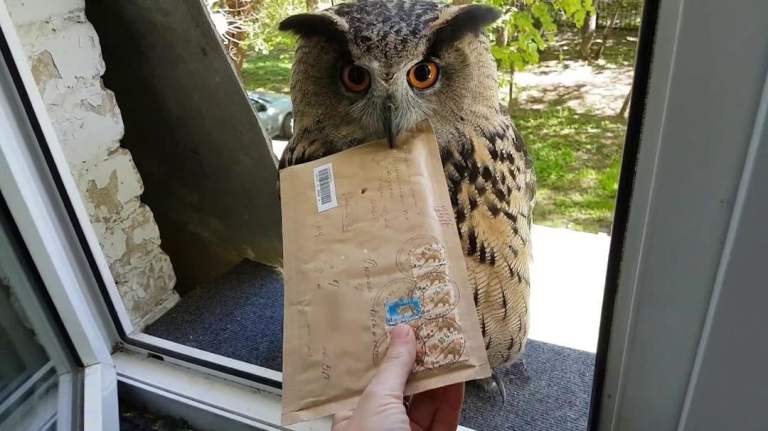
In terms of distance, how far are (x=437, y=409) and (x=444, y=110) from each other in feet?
1.41

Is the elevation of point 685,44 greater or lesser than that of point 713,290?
greater

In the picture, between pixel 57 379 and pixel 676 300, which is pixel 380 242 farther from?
pixel 57 379

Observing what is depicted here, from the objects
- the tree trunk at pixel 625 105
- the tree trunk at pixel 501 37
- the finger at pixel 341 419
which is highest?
the tree trunk at pixel 501 37

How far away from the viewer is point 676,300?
21.7 inches

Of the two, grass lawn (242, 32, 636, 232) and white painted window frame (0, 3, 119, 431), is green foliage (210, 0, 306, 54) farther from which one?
white painted window frame (0, 3, 119, 431)

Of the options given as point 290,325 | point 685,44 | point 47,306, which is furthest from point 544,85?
point 47,306

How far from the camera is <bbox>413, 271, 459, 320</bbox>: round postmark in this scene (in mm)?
573

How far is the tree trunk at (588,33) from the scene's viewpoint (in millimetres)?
690

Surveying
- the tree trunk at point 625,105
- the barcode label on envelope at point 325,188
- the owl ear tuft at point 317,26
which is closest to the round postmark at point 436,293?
the barcode label on envelope at point 325,188

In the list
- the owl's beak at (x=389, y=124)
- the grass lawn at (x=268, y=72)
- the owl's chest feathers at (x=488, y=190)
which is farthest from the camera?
the grass lawn at (x=268, y=72)

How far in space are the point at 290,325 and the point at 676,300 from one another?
0.41 metres

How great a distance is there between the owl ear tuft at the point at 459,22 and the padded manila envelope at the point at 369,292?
0.22m

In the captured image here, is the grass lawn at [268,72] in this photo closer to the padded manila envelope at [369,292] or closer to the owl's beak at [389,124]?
the owl's beak at [389,124]

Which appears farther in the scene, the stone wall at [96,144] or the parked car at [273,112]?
the parked car at [273,112]
